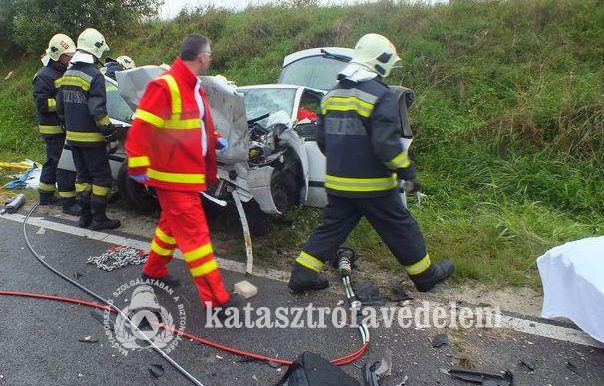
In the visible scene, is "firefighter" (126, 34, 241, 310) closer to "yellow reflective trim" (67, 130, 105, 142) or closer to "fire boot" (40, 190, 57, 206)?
"yellow reflective trim" (67, 130, 105, 142)

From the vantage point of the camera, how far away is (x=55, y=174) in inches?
227

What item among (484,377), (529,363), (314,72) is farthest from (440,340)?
(314,72)

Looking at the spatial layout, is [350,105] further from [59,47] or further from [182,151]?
[59,47]

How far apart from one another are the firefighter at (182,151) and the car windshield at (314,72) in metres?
3.18

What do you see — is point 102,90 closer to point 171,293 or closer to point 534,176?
Result: point 171,293

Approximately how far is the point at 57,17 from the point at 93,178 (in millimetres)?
7575

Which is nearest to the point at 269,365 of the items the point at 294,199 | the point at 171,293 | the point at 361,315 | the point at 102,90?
the point at 361,315

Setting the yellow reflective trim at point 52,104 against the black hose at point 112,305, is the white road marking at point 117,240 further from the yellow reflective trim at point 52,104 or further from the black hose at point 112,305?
the yellow reflective trim at point 52,104

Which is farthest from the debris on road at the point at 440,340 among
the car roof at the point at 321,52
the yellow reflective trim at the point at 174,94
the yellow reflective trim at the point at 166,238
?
the car roof at the point at 321,52

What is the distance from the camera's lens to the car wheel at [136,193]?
5.14 m

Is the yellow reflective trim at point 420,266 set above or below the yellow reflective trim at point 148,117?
below

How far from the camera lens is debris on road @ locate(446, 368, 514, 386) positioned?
2.64m

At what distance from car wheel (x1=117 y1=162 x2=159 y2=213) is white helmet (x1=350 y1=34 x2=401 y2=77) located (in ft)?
8.85

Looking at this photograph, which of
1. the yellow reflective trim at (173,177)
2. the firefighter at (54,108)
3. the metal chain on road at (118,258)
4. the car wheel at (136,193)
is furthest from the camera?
the firefighter at (54,108)
